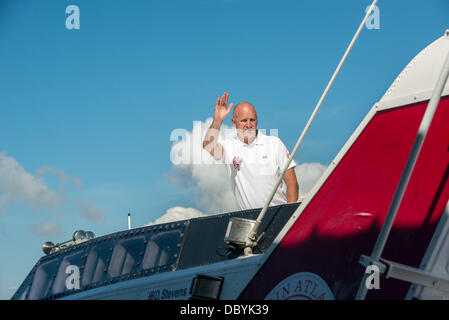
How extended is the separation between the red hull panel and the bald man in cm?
202

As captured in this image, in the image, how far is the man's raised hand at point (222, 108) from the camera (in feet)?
24.2

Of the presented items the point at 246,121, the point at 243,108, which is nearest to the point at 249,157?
the point at 246,121

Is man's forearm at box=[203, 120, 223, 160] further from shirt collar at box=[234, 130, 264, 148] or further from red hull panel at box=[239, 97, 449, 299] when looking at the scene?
red hull panel at box=[239, 97, 449, 299]

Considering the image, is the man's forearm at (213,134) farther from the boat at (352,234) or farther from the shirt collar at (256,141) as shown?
the boat at (352,234)

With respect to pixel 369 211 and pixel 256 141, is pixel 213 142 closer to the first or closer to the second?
pixel 256 141

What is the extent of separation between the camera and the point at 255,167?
727 centimetres

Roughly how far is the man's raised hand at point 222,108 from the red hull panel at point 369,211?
2596 mm

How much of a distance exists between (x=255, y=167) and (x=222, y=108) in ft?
2.86

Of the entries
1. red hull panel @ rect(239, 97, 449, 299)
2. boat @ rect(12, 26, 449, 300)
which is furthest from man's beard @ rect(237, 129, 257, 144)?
red hull panel @ rect(239, 97, 449, 299)

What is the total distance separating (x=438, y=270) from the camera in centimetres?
→ 397

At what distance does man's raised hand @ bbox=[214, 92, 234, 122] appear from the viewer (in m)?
7.38
